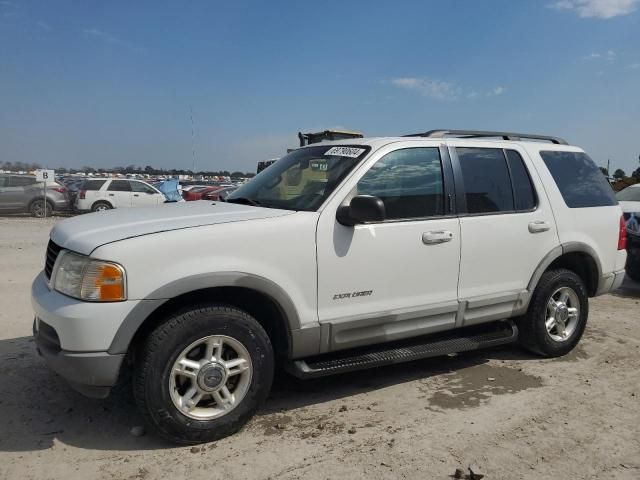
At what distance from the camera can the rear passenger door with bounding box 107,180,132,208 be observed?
20625 millimetres

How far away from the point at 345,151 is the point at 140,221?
1.55 m

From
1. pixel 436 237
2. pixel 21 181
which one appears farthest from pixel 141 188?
pixel 436 237

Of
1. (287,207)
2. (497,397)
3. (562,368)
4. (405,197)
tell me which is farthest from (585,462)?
(287,207)

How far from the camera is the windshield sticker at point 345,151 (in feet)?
12.8

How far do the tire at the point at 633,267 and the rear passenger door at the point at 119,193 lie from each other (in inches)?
679

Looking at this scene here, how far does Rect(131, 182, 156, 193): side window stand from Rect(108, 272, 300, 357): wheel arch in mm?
18944

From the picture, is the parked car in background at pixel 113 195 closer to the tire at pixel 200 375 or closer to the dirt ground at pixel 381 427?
the dirt ground at pixel 381 427

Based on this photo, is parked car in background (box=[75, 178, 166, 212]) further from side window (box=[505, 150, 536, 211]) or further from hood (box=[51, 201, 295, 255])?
side window (box=[505, 150, 536, 211])

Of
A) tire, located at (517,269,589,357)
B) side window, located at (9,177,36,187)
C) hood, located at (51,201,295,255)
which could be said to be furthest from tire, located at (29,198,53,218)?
tire, located at (517,269,589,357)

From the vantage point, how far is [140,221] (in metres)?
3.35

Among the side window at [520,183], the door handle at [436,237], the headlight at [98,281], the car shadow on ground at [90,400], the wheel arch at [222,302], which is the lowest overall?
the car shadow on ground at [90,400]

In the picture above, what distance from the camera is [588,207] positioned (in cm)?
502

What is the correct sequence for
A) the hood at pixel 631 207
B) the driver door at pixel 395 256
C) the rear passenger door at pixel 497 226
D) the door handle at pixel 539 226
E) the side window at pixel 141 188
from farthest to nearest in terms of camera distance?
the side window at pixel 141 188 < the hood at pixel 631 207 < the door handle at pixel 539 226 < the rear passenger door at pixel 497 226 < the driver door at pixel 395 256

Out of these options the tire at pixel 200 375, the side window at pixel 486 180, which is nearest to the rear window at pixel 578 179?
the side window at pixel 486 180
